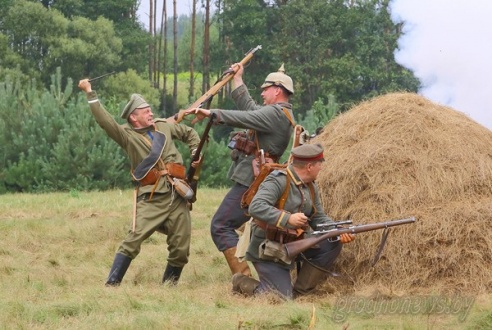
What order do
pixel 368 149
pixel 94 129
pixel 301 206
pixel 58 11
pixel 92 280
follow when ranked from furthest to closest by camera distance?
pixel 58 11
pixel 94 129
pixel 92 280
pixel 368 149
pixel 301 206

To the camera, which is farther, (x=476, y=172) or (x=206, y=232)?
(x=206, y=232)

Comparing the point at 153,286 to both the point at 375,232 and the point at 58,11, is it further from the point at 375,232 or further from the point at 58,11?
the point at 58,11

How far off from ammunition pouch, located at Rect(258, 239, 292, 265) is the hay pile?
747mm

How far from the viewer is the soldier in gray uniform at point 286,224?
8281 mm

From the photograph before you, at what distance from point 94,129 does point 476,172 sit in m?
14.2

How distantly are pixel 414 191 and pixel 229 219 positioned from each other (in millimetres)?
1694

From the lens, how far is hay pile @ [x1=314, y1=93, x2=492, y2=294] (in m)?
8.48

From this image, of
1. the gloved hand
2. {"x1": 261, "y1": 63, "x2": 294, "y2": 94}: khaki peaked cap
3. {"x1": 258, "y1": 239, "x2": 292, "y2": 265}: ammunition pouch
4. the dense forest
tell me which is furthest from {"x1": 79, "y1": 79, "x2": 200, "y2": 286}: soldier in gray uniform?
the dense forest

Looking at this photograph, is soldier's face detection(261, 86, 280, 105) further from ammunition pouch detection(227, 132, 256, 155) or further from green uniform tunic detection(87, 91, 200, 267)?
green uniform tunic detection(87, 91, 200, 267)

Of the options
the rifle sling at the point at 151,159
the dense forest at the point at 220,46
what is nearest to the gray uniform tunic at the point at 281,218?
the rifle sling at the point at 151,159

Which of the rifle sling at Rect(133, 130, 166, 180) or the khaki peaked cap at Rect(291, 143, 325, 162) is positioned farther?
the rifle sling at Rect(133, 130, 166, 180)

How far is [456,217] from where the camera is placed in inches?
338

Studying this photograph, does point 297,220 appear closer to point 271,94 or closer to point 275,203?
point 275,203

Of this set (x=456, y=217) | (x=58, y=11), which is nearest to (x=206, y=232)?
(x=456, y=217)
